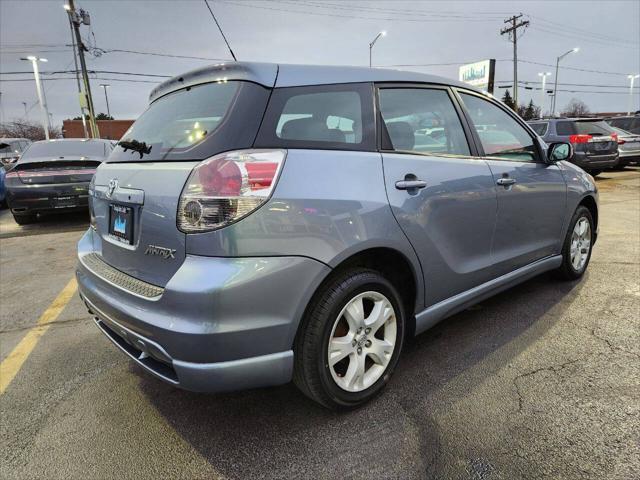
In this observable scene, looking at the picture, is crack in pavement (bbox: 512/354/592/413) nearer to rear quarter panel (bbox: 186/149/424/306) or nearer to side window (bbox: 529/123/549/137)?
rear quarter panel (bbox: 186/149/424/306)

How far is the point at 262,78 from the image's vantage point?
200cm

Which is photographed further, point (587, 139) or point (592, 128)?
point (592, 128)

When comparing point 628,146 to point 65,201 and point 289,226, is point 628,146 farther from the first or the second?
point 289,226

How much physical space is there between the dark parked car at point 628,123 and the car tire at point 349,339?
1722cm

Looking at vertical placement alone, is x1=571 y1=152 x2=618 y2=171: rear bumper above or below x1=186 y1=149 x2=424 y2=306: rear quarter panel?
below

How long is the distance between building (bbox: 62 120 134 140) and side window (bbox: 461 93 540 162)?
45.2m

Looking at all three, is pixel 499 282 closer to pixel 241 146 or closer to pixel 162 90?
pixel 241 146

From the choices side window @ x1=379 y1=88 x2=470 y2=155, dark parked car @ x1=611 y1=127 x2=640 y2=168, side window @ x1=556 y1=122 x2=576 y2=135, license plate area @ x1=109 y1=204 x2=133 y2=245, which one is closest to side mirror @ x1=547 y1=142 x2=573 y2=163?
side window @ x1=379 y1=88 x2=470 y2=155

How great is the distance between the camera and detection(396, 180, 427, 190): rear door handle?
7.41 feet

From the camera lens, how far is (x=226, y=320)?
1743 millimetres

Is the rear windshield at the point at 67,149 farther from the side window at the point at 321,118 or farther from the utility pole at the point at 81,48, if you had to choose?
the utility pole at the point at 81,48

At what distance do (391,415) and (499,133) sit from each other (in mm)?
2123

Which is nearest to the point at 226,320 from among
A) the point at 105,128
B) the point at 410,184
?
the point at 410,184

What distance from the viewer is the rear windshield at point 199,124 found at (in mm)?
1893
